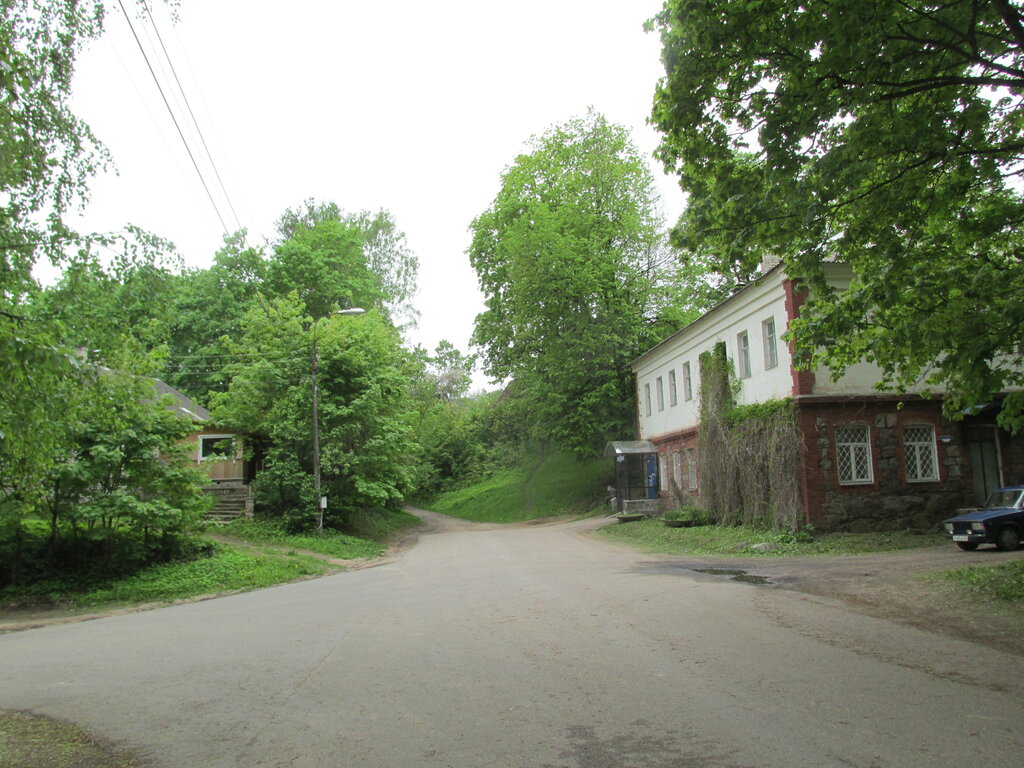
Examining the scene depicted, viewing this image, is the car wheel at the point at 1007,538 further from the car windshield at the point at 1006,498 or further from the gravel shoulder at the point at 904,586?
the car windshield at the point at 1006,498

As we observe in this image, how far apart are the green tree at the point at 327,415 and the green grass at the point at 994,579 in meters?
20.3

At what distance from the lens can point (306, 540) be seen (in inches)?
1036

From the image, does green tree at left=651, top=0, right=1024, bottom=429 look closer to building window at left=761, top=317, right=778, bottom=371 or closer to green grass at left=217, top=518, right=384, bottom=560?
building window at left=761, top=317, right=778, bottom=371

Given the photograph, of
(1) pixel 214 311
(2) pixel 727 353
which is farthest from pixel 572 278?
(1) pixel 214 311

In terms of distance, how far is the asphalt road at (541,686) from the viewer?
499 centimetres

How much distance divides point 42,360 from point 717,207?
765cm

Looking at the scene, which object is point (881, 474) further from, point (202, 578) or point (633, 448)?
point (202, 578)

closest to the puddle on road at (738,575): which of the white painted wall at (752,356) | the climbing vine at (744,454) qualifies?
the white painted wall at (752,356)

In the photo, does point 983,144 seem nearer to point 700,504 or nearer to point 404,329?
point 700,504

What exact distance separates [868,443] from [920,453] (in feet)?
5.87

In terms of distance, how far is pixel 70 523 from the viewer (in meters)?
18.0

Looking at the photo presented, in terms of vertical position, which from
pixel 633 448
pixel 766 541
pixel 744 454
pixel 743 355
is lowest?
pixel 766 541

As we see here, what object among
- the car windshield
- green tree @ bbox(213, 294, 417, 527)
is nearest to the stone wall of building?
the car windshield

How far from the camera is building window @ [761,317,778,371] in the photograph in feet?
77.3
